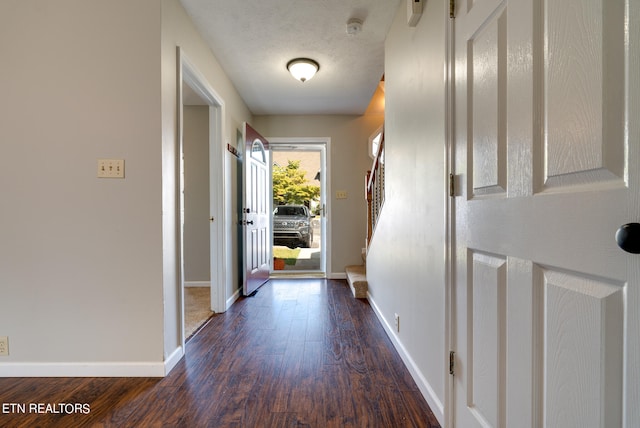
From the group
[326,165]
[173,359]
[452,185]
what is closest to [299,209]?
[326,165]

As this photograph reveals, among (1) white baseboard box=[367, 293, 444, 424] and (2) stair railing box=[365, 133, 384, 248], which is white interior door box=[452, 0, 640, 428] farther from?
(2) stair railing box=[365, 133, 384, 248]

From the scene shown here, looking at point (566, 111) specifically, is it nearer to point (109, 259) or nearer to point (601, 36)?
point (601, 36)

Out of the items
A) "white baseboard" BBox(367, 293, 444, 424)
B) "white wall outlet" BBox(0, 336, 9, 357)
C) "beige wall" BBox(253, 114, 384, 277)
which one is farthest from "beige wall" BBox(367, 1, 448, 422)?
"white wall outlet" BBox(0, 336, 9, 357)

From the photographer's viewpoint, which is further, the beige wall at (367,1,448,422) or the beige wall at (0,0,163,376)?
the beige wall at (0,0,163,376)

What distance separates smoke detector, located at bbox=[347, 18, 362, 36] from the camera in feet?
7.41

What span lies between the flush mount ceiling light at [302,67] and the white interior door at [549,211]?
1.89 m

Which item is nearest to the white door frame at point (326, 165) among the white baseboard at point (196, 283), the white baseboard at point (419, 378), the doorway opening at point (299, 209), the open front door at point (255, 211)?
the doorway opening at point (299, 209)

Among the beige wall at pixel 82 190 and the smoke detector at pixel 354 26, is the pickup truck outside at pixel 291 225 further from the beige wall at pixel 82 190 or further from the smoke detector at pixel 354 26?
the beige wall at pixel 82 190

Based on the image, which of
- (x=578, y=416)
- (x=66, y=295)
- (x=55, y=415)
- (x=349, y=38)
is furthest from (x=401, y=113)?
(x=55, y=415)

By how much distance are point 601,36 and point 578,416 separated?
0.80 metres

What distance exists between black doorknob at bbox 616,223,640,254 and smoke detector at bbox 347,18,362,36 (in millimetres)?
2274

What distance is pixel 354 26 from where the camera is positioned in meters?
2.28

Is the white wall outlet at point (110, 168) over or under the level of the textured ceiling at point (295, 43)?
under

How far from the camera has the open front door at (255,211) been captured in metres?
3.44
